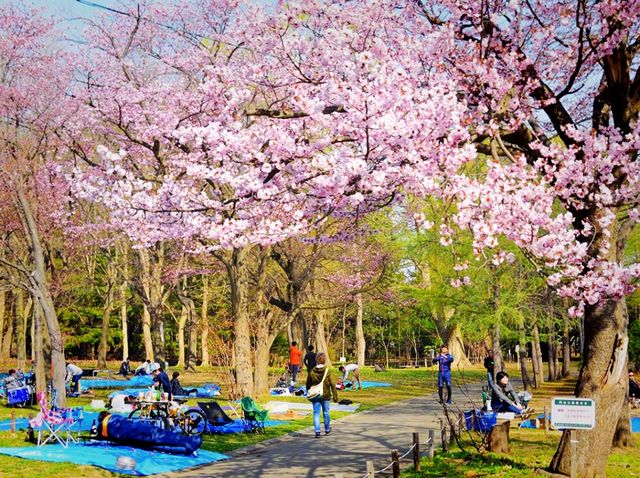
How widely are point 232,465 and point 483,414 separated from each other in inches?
212

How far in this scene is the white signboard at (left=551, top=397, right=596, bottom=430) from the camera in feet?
28.4

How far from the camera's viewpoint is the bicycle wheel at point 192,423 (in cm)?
1477

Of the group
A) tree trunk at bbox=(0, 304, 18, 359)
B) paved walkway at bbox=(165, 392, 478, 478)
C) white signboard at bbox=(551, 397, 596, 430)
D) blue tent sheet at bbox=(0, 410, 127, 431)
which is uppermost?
tree trunk at bbox=(0, 304, 18, 359)

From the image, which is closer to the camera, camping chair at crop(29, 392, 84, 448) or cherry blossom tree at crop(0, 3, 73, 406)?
camping chair at crop(29, 392, 84, 448)

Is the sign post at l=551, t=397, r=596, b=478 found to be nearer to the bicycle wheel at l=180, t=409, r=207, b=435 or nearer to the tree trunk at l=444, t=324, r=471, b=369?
the bicycle wheel at l=180, t=409, r=207, b=435

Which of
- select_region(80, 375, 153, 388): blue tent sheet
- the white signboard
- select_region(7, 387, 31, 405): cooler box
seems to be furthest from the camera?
select_region(80, 375, 153, 388): blue tent sheet

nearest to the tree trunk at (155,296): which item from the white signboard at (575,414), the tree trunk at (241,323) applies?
the tree trunk at (241,323)

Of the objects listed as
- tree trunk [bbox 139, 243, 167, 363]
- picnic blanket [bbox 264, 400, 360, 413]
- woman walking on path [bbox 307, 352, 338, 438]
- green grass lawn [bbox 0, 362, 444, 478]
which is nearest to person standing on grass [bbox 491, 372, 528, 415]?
green grass lawn [bbox 0, 362, 444, 478]

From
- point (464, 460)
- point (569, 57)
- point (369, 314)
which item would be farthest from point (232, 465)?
point (369, 314)

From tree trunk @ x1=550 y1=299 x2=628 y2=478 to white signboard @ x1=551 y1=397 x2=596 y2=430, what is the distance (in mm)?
1831

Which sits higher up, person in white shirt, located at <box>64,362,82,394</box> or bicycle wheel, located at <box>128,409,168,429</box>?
person in white shirt, located at <box>64,362,82,394</box>

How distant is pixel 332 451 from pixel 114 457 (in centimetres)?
409

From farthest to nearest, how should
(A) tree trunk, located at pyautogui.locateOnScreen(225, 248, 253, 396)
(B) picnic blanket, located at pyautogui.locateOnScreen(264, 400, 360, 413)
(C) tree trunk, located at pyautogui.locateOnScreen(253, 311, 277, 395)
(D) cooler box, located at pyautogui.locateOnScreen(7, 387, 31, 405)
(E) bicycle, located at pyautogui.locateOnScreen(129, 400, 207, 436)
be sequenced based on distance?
(C) tree trunk, located at pyautogui.locateOnScreen(253, 311, 277, 395) < (A) tree trunk, located at pyautogui.locateOnScreen(225, 248, 253, 396) < (D) cooler box, located at pyautogui.locateOnScreen(7, 387, 31, 405) < (B) picnic blanket, located at pyautogui.locateOnScreen(264, 400, 360, 413) < (E) bicycle, located at pyautogui.locateOnScreen(129, 400, 207, 436)

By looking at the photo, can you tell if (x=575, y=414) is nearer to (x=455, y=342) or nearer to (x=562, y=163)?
(x=562, y=163)
